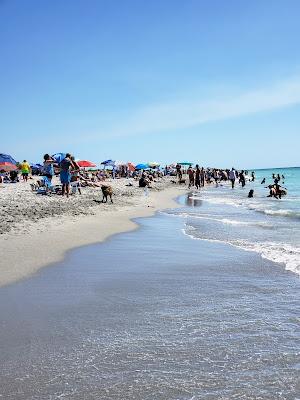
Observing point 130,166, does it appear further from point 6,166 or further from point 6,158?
point 6,166

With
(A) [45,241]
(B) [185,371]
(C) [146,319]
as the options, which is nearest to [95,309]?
(C) [146,319]

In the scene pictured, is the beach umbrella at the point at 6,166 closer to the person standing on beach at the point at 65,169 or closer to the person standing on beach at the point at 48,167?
the person standing on beach at the point at 48,167

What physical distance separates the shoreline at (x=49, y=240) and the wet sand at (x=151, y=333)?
0.39 meters

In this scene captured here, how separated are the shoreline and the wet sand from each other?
0.39 metres

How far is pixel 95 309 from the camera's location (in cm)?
429

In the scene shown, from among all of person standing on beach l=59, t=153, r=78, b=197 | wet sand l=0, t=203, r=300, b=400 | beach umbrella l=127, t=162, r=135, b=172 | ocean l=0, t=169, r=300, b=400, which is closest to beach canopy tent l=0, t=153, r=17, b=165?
person standing on beach l=59, t=153, r=78, b=197

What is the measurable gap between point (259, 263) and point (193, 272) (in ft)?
4.52

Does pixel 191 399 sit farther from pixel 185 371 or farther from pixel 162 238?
pixel 162 238

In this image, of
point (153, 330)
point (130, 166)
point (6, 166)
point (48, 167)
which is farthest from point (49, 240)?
point (130, 166)

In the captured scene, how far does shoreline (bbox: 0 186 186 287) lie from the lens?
5.96m

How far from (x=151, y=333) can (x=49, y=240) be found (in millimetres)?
5081

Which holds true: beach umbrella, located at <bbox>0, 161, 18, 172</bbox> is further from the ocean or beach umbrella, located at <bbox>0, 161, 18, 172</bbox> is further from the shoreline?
the ocean

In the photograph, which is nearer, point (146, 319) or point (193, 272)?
point (146, 319)

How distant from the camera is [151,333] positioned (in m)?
3.61
